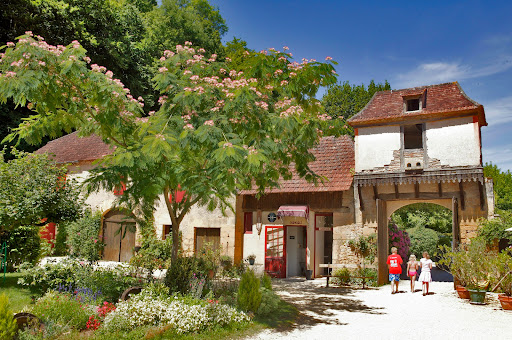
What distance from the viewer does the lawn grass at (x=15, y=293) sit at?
979 cm

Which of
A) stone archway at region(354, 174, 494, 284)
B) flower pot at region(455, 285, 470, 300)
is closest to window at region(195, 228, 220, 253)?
stone archway at region(354, 174, 494, 284)

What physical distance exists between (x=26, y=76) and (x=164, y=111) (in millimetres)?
2892

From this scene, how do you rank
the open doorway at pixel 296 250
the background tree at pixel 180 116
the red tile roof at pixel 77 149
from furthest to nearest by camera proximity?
the red tile roof at pixel 77 149
the open doorway at pixel 296 250
the background tree at pixel 180 116

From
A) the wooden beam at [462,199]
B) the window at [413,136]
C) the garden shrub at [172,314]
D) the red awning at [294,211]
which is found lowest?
the garden shrub at [172,314]

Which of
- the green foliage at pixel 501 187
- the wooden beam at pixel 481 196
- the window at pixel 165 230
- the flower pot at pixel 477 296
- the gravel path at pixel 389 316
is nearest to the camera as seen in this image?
the gravel path at pixel 389 316

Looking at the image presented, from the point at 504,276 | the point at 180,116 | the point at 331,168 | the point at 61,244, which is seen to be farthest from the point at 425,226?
the point at 180,116

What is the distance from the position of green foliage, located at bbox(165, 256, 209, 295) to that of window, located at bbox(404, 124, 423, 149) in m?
11.3

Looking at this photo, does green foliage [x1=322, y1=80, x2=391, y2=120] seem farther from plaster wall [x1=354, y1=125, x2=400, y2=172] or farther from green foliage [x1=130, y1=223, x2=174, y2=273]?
green foliage [x1=130, y1=223, x2=174, y2=273]

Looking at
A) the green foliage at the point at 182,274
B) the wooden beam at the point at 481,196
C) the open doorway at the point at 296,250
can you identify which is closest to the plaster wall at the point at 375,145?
the wooden beam at the point at 481,196

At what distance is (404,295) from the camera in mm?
14289

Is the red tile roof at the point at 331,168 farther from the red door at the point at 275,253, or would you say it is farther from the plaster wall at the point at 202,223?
the red door at the point at 275,253

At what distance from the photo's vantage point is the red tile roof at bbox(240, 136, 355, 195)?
→ 59.6 ft

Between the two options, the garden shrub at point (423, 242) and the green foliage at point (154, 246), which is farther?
the garden shrub at point (423, 242)

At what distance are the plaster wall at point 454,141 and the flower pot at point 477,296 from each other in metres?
5.18
